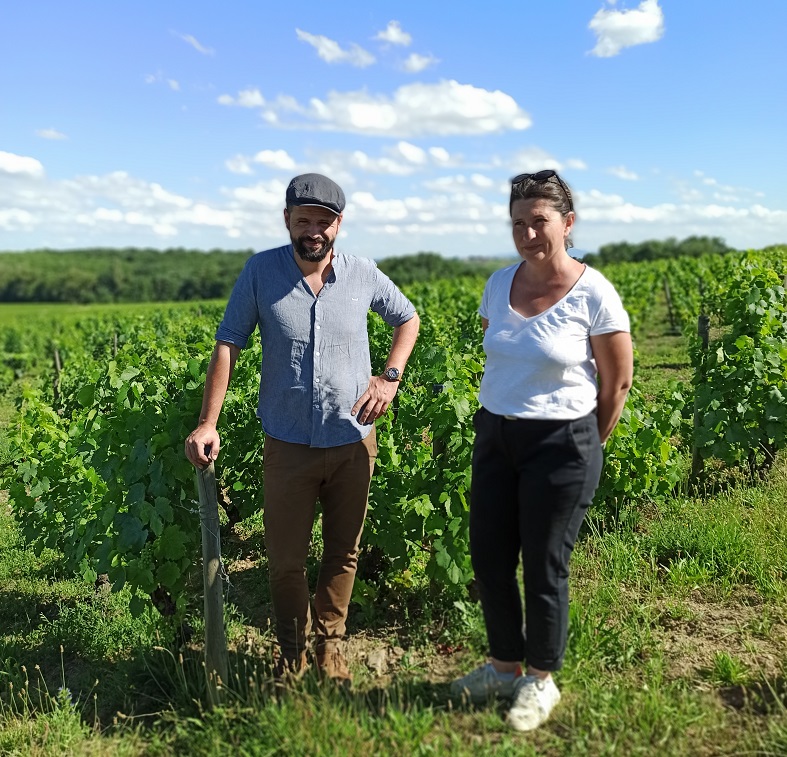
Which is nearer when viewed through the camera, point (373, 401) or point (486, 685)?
point (486, 685)

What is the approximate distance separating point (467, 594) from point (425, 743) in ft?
3.62

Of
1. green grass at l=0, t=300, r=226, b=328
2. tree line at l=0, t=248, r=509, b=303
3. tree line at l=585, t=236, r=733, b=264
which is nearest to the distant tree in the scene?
tree line at l=0, t=248, r=509, b=303

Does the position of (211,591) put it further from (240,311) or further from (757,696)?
(757,696)

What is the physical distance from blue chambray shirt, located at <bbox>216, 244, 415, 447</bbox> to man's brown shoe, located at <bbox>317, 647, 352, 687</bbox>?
0.93 meters

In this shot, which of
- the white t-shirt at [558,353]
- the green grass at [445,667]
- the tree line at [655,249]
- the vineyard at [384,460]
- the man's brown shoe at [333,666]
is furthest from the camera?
the tree line at [655,249]

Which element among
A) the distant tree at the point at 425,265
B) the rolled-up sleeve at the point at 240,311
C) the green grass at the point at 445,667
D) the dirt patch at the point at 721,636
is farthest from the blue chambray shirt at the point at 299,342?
the distant tree at the point at 425,265

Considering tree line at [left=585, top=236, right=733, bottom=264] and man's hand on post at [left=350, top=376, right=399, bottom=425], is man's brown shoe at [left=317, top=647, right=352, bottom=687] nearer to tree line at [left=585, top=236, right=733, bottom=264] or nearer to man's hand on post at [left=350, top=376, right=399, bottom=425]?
man's hand on post at [left=350, top=376, right=399, bottom=425]

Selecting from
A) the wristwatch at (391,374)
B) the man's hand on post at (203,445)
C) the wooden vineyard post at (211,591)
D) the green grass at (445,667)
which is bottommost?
the green grass at (445,667)

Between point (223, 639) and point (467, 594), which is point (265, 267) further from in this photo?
point (467, 594)

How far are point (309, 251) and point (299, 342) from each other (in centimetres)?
36

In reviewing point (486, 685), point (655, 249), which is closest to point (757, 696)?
point (486, 685)

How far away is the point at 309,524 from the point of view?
2.98 m

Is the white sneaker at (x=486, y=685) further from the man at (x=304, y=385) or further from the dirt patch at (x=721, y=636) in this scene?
the dirt patch at (x=721, y=636)

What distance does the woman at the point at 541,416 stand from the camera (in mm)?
2453
